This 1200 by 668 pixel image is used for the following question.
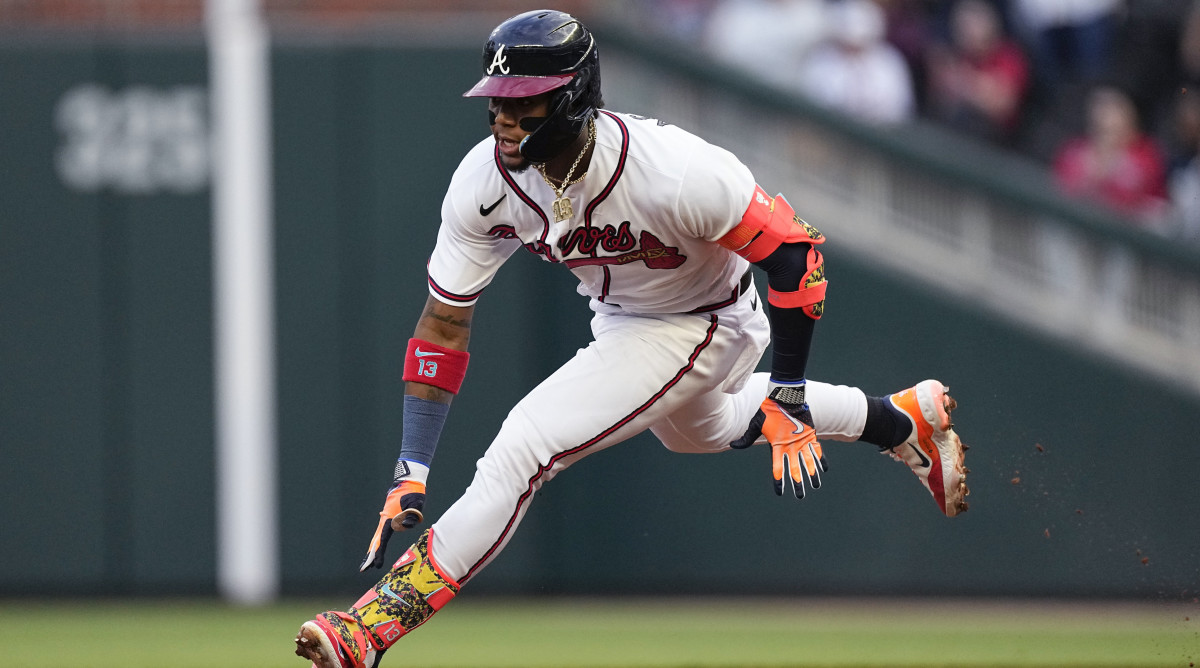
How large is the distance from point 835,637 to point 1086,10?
5.03 meters

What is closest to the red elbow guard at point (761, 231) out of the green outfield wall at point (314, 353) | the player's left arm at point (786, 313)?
the player's left arm at point (786, 313)

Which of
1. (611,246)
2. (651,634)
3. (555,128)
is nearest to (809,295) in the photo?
(611,246)

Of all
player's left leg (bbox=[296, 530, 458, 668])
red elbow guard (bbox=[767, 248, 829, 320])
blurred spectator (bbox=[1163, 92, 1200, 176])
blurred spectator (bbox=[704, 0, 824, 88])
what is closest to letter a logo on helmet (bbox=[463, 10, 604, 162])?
red elbow guard (bbox=[767, 248, 829, 320])

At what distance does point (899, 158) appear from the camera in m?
9.99

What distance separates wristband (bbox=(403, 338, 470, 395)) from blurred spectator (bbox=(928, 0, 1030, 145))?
242 inches

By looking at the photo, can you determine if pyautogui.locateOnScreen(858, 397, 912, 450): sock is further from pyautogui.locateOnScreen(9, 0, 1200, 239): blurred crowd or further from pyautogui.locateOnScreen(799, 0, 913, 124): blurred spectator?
pyautogui.locateOnScreen(799, 0, 913, 124): blurred spectator

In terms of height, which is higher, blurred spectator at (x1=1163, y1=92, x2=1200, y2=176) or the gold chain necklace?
Answer: the gold chain necklace

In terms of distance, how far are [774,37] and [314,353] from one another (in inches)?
146

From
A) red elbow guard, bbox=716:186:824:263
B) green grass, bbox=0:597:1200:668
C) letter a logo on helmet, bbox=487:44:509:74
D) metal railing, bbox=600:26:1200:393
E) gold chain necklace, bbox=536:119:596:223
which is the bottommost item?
green grass, bbox=0:597:1200:668

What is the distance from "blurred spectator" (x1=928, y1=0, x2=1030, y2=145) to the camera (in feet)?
34.5

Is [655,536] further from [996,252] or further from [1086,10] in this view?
[1086,10]

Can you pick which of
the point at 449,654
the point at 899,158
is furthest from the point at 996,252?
the point at 449,654

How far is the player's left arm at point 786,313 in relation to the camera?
5137 millimetres

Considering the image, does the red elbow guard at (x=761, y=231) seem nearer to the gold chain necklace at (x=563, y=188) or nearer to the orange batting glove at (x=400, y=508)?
the gold chain necklace at (x=563, y=188)
